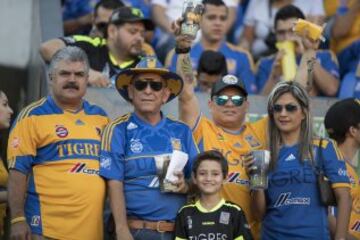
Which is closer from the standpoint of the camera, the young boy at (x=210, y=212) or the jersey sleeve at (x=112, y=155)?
the young boy at (x=210, y=212)

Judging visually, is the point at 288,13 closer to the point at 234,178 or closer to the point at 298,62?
the point at 298,62

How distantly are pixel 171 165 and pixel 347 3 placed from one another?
4.83m

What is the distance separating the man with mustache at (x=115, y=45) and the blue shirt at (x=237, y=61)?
1221mm

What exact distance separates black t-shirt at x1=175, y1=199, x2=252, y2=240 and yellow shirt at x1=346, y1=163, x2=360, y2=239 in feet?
3.88

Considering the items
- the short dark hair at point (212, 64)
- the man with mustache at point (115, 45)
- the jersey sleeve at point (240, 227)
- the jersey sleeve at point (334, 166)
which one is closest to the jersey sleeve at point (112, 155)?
the jersey sleeve at point (240, 227)

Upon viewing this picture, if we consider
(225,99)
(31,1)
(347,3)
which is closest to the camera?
(225,99)

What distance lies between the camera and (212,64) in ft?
33.4

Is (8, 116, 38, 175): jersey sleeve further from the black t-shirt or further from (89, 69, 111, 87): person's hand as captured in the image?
(89, 69, 111, 87): person's hand

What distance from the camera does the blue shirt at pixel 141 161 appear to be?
777cm

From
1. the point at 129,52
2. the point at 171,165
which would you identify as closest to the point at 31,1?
the point at 129,52

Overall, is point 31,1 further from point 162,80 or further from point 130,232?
point 130,232

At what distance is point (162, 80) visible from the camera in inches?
319

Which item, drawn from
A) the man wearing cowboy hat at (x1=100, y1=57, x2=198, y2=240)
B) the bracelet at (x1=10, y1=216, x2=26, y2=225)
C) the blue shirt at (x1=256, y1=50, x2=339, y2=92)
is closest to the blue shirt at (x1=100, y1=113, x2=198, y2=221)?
the man wearing cowboy hat at (x1=100, y1=57, x2=198, y2=240)

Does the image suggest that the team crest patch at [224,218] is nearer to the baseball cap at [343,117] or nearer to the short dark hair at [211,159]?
the short dark hair at [211,159]
